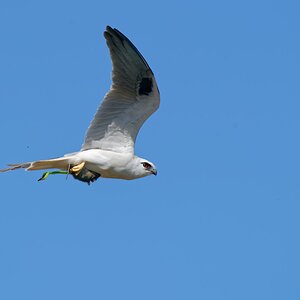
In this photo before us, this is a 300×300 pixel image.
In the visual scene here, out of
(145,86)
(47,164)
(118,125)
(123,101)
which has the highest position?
(145,86)

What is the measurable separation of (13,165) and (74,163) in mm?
984

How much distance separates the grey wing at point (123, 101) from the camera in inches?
883

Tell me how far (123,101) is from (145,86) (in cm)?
44

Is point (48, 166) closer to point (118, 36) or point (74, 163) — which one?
point (74, 163)

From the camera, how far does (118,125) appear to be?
23125 millimetres

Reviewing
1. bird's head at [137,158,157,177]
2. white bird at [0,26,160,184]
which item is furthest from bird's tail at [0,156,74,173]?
bird's head at [137,158,157,177]

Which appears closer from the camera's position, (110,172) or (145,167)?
(110,172)

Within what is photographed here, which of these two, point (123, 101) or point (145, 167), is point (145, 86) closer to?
point (123, 101)

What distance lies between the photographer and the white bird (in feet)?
73.8

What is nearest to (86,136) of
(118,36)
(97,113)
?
(97,113)

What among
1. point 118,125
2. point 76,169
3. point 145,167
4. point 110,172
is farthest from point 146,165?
point 76,169

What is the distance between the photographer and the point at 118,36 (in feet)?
73.0

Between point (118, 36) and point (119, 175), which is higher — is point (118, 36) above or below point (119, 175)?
above

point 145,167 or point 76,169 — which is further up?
point 145,167
